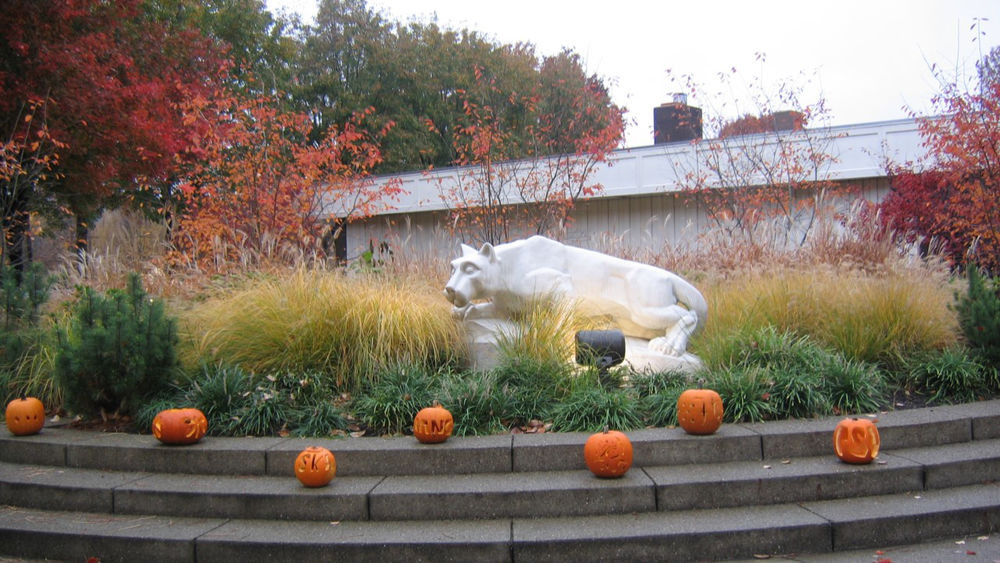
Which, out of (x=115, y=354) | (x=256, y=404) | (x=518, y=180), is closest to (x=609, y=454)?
(x=256, y=404)

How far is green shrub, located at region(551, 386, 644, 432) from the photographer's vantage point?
13.3 ft

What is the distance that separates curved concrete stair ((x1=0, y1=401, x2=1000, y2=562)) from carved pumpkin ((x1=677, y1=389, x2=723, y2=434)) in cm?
9

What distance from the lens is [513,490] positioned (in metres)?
3.38

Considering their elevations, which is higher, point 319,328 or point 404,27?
point 404,27

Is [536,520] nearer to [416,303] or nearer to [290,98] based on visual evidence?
[416,303]

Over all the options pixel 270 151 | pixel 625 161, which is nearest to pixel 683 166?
pixel 625 161

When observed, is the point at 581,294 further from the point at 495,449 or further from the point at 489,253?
the point at 495,449

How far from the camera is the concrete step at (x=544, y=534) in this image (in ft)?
10.1

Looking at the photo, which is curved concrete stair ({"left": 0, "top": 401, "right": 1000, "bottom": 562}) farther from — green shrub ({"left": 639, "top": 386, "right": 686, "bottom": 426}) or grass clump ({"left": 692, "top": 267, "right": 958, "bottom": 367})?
grass clump ({"left": 692, "top": 267, "right": 958, "bottom": 367})

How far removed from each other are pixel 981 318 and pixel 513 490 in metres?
3.72

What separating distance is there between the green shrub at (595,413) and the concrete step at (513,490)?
0.43 m

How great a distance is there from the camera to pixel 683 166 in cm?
1591

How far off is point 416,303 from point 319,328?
0.81 metres

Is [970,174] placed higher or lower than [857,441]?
higher
